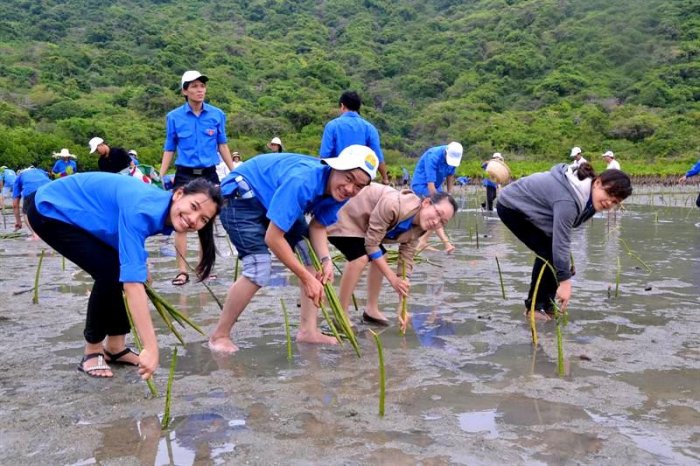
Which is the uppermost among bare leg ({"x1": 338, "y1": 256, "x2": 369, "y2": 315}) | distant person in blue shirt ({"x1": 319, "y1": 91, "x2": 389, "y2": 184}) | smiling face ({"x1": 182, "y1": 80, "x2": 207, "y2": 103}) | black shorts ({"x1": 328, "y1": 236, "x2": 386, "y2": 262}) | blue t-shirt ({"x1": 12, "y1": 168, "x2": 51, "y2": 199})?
smiling face ({"x1": 182, "y1": 80, "x2": 207, "y2": 103})

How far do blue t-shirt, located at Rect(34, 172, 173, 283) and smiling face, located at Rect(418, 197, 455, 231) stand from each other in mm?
2045

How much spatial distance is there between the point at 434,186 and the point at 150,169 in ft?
25.3

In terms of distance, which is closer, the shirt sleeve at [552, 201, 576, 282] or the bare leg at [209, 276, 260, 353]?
the bare leg at [209, 276, 260, 353]

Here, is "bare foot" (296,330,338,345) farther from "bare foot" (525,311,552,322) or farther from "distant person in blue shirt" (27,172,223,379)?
"bare foot" (525,311,552,322)

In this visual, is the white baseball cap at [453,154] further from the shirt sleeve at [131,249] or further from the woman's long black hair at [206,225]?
the shirt sleeve at [131,249]

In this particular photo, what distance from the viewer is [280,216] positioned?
391 centimetres

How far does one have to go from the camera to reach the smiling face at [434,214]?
16.5 feet

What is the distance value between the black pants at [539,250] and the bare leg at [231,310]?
2.18 meters

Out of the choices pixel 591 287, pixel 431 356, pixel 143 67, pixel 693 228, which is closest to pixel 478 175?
pixel 693 228

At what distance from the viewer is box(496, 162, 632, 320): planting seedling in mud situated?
4.89 m

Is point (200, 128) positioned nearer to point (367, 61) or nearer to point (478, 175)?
point (478, 175)

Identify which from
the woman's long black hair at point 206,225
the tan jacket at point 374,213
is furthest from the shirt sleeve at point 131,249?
the tan jacket at point 374,213

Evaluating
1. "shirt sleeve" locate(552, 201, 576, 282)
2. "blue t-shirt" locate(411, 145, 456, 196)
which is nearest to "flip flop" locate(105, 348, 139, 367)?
"shirt sleeve" locate(552, 201, 576, 282)

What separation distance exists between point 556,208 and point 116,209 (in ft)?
9.48
